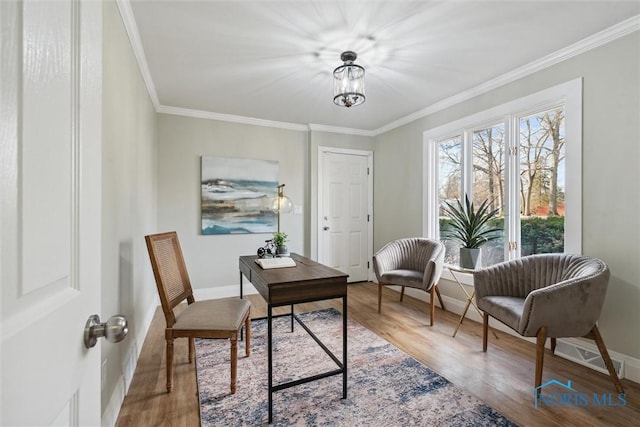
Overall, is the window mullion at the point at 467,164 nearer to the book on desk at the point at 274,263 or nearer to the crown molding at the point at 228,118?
the crown molding at the point at 228,118

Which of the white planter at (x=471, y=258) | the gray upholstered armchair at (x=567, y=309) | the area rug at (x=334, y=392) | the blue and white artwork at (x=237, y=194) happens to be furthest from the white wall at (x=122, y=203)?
the white planter at (x=471, y=258)

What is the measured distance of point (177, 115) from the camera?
148 inches

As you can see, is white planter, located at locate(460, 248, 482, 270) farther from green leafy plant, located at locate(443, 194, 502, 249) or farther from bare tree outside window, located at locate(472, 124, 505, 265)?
bare tree outside window, located at locate(472, 124, 505, 265)

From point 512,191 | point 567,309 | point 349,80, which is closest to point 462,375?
point 567,309

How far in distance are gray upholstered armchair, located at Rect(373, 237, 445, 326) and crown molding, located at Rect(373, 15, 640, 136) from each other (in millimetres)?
1634

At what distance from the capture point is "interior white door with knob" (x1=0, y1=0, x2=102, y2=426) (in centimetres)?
39

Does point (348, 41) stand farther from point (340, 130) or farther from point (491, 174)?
point (340, 130)

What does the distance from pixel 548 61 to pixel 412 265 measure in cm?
236

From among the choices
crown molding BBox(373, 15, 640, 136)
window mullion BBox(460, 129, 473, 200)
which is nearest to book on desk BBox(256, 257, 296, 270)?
window mullion BBox(460, 129, 473, 200)

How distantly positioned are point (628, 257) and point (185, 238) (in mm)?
4264

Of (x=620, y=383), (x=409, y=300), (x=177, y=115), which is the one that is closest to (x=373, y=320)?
(x=409, y=300)

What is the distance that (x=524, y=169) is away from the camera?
2842 millimetres

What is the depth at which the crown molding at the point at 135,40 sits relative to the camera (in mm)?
1821

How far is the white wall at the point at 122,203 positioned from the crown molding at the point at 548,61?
3.16 meters
